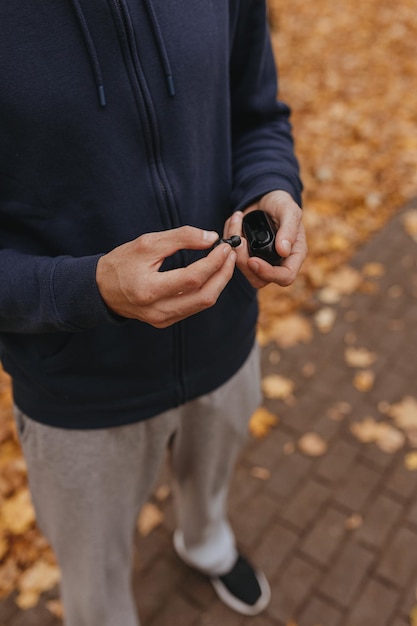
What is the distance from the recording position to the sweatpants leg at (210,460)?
1.91 meters

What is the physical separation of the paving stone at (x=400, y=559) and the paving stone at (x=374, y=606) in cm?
6

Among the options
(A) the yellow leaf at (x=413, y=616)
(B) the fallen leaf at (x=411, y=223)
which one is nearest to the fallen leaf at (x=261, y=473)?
(A) the yellow leaf at (x=413, y=616)

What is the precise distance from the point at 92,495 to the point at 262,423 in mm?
1722

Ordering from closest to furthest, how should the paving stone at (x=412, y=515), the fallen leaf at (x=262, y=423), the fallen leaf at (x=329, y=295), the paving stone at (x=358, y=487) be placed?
the paving stone at (x=412, y=515) < the paving stone at (x=358, y=487) < the fallen leaf at (x=262, y=423) < the fallen leaf at (x=329, y=295)

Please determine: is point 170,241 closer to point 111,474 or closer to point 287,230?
point 287,230

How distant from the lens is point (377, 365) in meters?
3.63

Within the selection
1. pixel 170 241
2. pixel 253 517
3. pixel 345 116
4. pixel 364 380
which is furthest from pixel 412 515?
pixel 345 116

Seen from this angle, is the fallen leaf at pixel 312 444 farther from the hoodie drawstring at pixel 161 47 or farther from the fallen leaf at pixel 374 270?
the hoodie drawstring at pixel 161 47

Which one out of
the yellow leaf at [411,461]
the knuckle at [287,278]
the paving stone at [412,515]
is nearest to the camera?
the knuckle at [287,278]

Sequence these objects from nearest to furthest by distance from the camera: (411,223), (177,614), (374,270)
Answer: (177,614)
(374,270)
(411,223)

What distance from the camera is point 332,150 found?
562cm

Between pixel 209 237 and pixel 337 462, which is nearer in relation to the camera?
pixel 209 237

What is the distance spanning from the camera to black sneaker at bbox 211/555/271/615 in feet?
8.54

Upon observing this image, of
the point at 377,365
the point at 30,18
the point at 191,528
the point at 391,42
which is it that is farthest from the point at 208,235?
the point at 391,42
